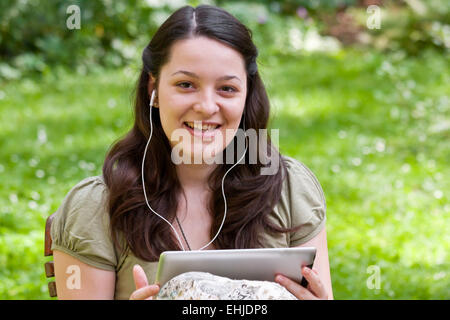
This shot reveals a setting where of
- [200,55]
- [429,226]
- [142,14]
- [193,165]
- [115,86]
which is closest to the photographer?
[200,55]

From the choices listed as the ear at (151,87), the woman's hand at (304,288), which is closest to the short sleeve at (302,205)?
the woman's hand at (304,288)

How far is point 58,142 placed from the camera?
5.64 metres

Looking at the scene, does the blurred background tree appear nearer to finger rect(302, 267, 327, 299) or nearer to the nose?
the nose

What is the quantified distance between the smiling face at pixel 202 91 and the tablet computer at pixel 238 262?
448mm

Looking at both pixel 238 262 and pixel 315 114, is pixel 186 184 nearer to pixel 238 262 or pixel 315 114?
pixel 238 262

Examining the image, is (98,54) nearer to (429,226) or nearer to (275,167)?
(429,226)

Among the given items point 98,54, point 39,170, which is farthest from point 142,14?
point 39,170

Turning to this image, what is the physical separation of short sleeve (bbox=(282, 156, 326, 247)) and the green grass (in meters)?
0.42

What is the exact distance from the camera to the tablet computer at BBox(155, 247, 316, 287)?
1.93 m

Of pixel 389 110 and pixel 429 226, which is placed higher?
pixel 389 110

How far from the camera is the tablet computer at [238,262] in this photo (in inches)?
76.2

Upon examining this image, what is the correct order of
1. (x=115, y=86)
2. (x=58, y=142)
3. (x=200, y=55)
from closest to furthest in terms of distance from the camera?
(x=200, y=55) < (x=58, y=142) < (x=115, y=86)

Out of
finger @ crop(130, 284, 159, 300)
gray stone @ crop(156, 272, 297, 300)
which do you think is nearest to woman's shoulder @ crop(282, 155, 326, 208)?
gray stone @ crop(156, 272, 297, 300)

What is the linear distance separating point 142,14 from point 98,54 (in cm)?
65
